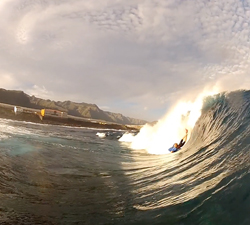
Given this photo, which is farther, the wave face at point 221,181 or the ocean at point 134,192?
the ocean at point 134,192

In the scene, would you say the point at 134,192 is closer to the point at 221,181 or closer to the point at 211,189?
the point at 211,189

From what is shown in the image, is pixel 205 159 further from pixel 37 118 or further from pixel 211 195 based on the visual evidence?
pixel 37 118

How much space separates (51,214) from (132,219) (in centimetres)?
178

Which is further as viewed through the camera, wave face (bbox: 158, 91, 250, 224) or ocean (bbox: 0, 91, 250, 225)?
ocean (bbox: 0, 91, 250, 225)

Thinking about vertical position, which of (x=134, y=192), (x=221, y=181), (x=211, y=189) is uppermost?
(x=134, y=192)

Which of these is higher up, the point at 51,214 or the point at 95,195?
the point at 95,195

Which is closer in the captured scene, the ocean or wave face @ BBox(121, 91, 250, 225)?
wave face @ BBox(121, 91, 250, 225)

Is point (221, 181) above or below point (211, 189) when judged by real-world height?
above

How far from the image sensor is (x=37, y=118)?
72750 mm

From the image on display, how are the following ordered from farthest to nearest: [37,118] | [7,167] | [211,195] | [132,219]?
[37,118], [7,167], [211,195], [132,219]

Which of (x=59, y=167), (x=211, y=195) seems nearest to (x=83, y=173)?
(x=59, y=167)

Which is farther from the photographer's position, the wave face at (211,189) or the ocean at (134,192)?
the ocean at (134,192)

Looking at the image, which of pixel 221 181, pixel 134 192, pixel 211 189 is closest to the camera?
pixel 211 189

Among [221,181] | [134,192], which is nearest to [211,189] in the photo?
[221,181]
